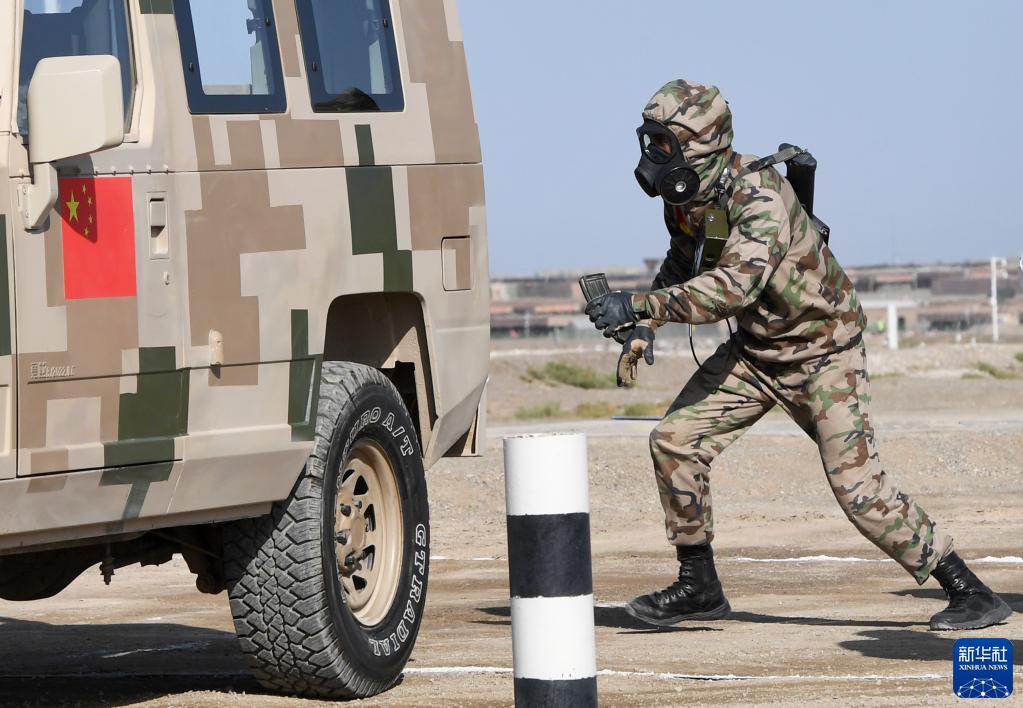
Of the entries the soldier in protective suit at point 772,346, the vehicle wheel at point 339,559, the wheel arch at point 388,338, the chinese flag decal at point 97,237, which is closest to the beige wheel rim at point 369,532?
the vehicle wheel at point 339,559

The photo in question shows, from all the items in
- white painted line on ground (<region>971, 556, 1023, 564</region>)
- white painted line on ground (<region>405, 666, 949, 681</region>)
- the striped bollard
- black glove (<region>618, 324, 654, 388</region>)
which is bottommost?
white painted line on ground (<region>971, 556, 1023, 564</region>)

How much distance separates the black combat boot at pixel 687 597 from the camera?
7.78m

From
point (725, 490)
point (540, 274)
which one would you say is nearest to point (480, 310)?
point (725, 490)

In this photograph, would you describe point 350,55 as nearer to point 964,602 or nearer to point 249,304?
point 249,304

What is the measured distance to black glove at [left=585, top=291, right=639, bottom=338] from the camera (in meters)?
6.68

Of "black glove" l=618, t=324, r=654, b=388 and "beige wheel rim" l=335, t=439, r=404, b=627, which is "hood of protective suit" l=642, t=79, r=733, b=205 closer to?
"black glove" l=618, t=324, r=654, b=388

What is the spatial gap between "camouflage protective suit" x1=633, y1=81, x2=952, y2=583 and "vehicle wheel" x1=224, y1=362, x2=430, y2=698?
129 cm

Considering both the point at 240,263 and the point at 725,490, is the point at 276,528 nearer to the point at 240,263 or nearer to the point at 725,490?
the point at 240,263

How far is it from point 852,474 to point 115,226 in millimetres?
3273

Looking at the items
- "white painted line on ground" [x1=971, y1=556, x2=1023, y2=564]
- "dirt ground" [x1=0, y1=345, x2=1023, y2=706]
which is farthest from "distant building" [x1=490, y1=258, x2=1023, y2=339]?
"white painted line on ground" [x1=971, y1=556, x2=1023, y2=564]

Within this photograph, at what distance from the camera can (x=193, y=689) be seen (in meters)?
6.43

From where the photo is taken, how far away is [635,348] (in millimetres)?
6785

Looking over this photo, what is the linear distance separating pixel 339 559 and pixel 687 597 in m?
2.01

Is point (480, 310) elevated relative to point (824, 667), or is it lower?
elevated
